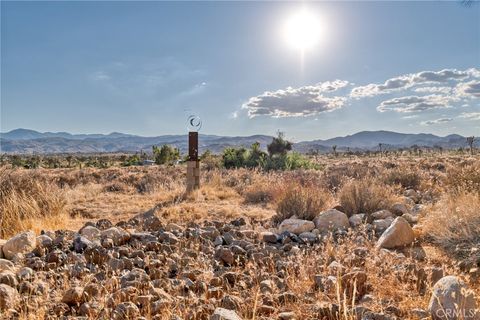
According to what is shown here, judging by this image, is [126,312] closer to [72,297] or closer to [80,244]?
[72,297]

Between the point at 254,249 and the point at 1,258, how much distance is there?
125 inches

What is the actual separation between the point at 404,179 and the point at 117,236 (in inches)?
354

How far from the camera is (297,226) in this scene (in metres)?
6.43

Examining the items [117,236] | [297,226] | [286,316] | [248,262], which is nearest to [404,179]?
[297,226]

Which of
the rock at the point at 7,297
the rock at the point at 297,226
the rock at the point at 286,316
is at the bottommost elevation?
the rock at the point at 286,316

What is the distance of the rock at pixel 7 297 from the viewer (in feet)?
11.5

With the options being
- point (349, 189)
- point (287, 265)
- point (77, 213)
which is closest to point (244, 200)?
point (349, 189)

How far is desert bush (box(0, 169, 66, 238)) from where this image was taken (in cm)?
646

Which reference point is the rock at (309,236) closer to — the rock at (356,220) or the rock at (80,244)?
the rock at (356,220)

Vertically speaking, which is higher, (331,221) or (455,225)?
(455,225)

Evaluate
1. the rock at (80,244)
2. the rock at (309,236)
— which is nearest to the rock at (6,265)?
the rock at (80,244)

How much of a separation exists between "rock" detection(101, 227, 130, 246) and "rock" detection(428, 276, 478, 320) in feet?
12.8

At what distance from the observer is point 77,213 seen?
8.59 meters

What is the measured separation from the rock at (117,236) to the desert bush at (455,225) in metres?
4.20
